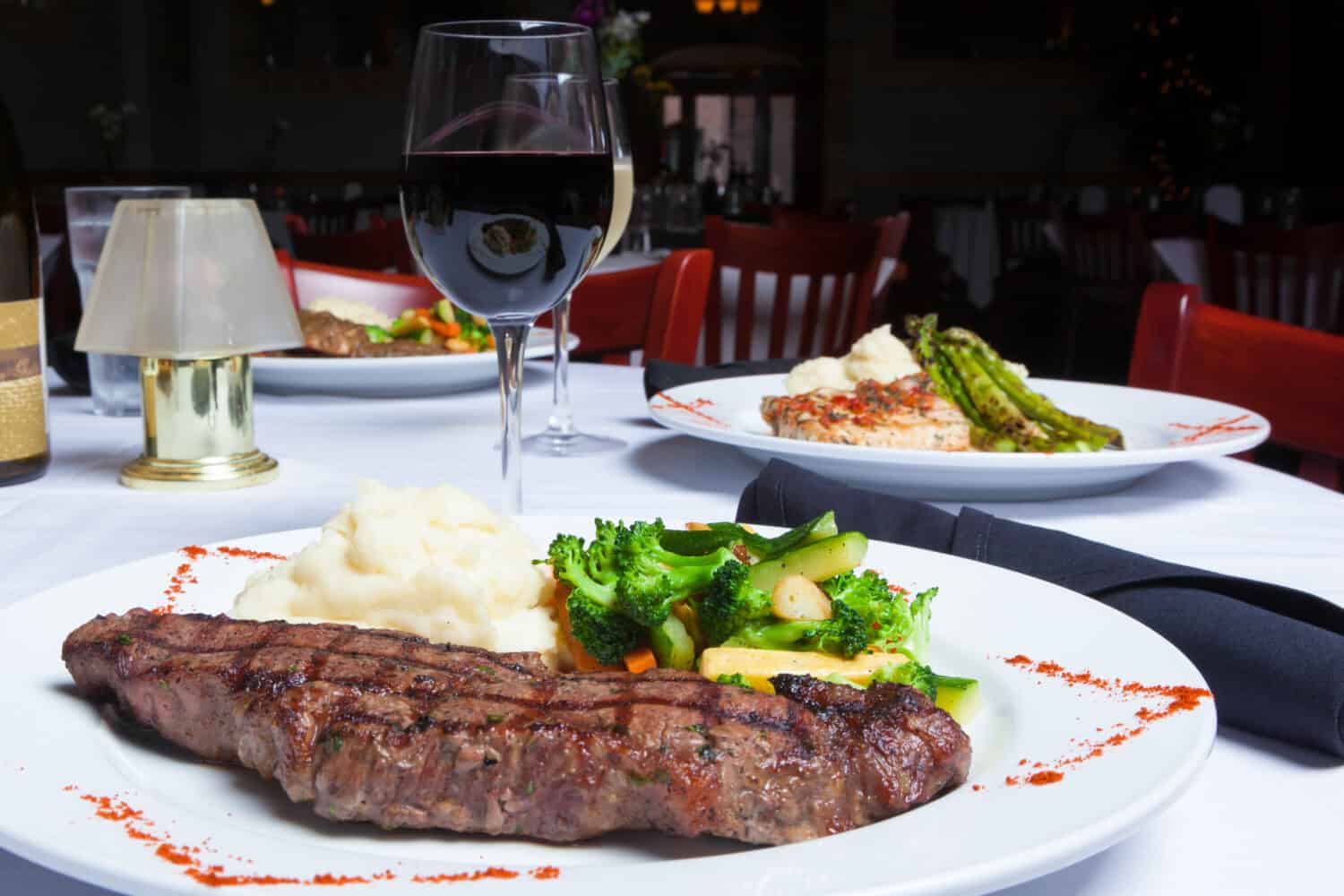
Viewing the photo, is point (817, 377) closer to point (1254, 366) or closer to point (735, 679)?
point (1254, 366)

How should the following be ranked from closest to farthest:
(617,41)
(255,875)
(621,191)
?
A: (255,875)
(621,191)
(617,41)

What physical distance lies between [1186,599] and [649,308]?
246cm

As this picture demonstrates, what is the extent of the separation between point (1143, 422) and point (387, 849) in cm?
149

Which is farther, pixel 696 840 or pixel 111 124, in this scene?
pixel 111 124

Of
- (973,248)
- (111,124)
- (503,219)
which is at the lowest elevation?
(973,248)

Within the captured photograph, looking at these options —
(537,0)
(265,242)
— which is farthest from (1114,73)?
(265,242)

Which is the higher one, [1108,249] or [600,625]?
[600,625]

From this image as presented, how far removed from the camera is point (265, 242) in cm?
165

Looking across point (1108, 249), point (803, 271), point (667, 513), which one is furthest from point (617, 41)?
point (667, 513)

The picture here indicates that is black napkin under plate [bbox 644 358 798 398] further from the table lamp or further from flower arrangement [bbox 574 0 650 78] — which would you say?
flower arrangement [bbox 574 0 650 78]

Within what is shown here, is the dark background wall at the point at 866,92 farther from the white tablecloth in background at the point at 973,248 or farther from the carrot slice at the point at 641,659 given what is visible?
the carrot slice at the point at 641,659

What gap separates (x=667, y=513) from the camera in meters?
1.44

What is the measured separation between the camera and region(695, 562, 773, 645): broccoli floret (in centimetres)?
92

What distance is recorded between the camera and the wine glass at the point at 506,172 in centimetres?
122
